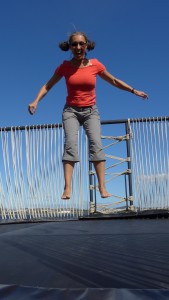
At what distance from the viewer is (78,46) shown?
2498mm

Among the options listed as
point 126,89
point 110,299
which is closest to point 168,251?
point 110,299

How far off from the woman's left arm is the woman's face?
260 millimetres

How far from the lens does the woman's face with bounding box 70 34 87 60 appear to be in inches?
97.8

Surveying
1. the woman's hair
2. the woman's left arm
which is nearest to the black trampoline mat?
the woman's left arm

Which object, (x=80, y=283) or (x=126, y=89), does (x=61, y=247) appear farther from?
(x=126, y=89)

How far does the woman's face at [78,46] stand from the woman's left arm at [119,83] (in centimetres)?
26

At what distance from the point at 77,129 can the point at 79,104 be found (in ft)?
0.61

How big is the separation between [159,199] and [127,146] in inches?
28.8

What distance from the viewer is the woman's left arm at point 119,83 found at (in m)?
2.70

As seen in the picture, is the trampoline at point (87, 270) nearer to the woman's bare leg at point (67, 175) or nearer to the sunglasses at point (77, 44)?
the woman's bare leg at point (67, 175)

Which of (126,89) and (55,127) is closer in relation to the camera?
(126,89)

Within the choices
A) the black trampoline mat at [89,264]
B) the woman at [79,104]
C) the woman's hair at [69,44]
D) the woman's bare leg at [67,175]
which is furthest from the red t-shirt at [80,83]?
the black trampoline mat at [89,264]

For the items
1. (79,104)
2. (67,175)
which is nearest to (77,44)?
(79,104)

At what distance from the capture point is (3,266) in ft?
3.29
